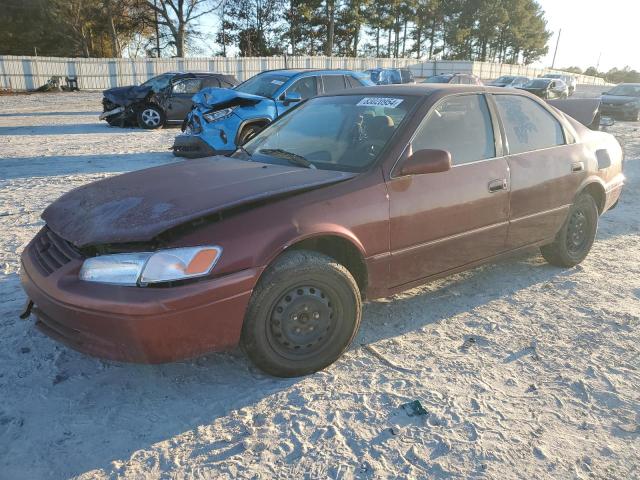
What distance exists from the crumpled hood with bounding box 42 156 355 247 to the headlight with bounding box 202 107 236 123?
5374 millimetres

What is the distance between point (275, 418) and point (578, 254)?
338 cm

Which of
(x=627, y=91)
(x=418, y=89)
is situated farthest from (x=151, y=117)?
(x=627, y=91)

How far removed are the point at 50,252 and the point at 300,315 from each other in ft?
4.79

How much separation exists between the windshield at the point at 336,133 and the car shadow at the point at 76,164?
5.42 metres

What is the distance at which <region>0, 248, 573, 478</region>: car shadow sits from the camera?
Answer: 232 cm

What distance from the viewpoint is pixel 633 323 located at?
354 centimetres

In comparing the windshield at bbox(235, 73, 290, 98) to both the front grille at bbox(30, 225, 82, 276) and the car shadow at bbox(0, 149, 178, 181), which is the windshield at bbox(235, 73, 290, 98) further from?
the front grille at bbox(30, 225, 82, 276)

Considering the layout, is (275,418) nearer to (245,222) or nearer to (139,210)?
(245,222)

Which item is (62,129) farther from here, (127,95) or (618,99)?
(618,99)

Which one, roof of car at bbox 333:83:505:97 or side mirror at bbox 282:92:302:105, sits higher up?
roof of car at bbox 333:83:505:97

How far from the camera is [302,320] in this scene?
2.81 m

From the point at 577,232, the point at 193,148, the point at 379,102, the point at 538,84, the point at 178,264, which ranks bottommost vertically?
the point at 577,232

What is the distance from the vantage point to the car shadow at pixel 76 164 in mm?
8227

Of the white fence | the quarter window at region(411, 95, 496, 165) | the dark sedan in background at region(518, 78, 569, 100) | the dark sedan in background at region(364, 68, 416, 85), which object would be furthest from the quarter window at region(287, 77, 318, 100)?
the white fence
